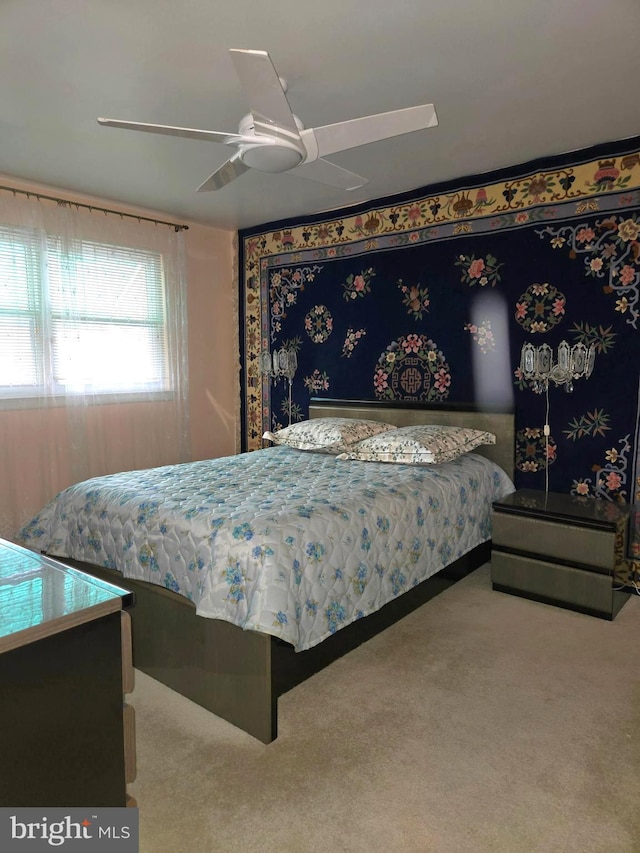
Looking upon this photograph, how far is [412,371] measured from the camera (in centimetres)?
417

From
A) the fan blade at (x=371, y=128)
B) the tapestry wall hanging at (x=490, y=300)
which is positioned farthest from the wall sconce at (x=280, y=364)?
the fan blade at (x=371, y=128)

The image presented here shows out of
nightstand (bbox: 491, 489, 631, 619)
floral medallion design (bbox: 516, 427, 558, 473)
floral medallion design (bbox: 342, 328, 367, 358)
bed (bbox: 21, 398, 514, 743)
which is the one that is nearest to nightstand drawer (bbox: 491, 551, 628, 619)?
nightstand (bbox: 491, 489, 631, 619)

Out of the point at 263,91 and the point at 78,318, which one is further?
the point at 78,318

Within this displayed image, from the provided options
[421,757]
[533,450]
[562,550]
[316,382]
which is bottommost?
[421,757]

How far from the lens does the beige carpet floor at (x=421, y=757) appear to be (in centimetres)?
162

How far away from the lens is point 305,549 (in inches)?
85.2

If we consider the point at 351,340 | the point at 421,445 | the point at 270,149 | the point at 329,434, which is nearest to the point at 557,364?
the point at 421,445

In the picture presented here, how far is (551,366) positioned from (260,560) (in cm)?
234

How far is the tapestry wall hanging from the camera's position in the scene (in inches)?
129

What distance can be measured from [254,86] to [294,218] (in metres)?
3.01

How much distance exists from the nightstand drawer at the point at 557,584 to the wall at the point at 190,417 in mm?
2800

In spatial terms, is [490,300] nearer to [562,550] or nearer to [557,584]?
[562,550]

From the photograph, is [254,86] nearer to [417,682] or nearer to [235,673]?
[235,673]

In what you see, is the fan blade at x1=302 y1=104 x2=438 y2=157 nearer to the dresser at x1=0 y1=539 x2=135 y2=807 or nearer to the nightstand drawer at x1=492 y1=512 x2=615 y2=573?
the dresser at x1=0 y1=539 x2=135 y2=807
